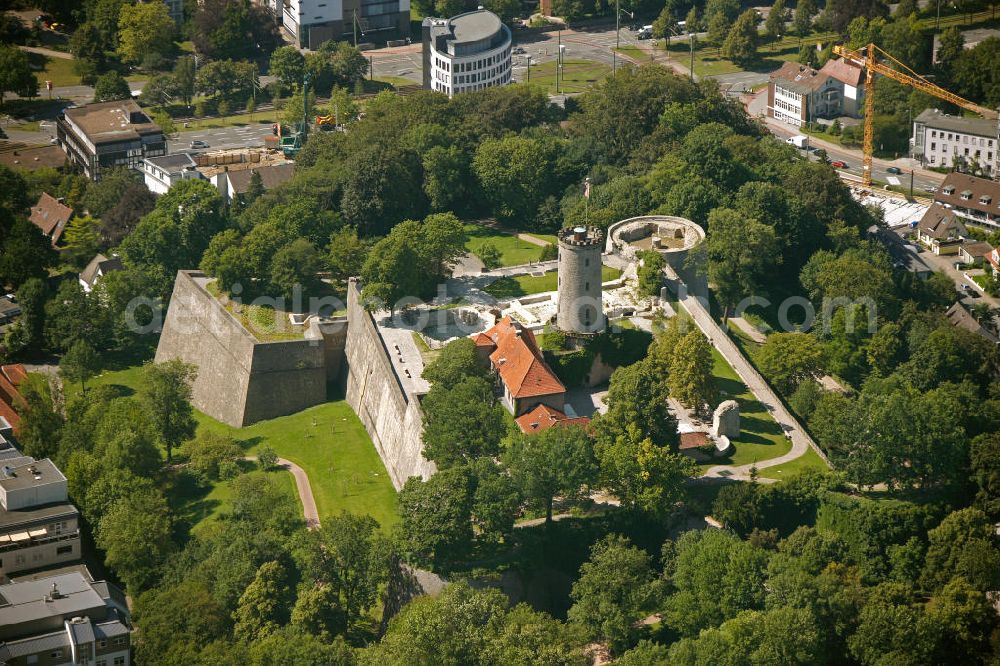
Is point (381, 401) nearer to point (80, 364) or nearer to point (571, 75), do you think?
point (80, 364)

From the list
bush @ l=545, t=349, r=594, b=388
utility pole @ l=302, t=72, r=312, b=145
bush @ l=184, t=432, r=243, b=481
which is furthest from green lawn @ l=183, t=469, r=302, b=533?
utility pole @ l=302, t=72, r=312, b=145

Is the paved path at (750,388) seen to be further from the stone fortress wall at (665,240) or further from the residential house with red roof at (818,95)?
the residential house with red roof at (818,95)

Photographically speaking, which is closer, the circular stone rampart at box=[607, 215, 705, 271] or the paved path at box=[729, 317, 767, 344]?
the circular stone rampart at box=[607, 215, 705, 271]

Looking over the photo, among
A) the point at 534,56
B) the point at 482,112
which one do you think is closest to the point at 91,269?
the point at 482,112

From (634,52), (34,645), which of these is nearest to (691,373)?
(34,645)

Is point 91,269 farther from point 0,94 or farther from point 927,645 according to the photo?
point 927,645

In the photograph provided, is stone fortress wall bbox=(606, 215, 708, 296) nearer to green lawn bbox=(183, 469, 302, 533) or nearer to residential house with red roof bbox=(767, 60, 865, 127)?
green lawn bbox=(183, 469, 302, 533)
